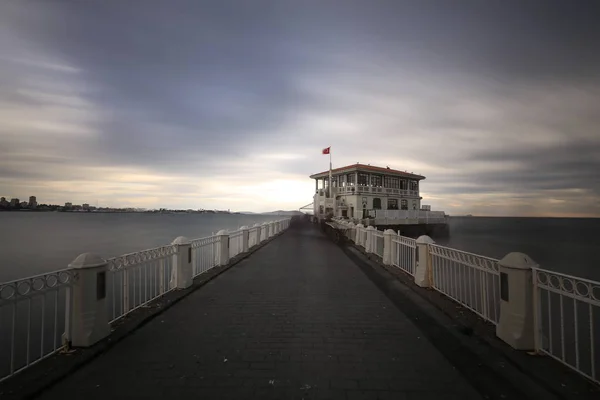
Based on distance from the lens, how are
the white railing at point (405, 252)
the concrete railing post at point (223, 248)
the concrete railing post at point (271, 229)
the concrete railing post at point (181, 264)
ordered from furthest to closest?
1. the concrete railing post at point (271, 229)
2. the concrete railing post at point (223, 248)
3. the white railing at point (405, 252)
4. the concrete railing post at point (181, 264)

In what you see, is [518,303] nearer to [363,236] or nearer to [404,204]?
[363,236]

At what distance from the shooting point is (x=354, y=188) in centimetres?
4522

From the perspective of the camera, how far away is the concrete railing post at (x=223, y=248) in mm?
11277

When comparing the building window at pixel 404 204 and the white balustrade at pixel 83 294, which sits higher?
the building window at pixel 404 204

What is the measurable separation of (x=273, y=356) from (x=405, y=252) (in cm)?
691

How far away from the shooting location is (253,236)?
1823cm

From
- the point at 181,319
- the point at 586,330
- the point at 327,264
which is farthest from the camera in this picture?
the point at 327,264

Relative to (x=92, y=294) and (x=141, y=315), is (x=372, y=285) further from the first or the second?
(x=92, y=294)

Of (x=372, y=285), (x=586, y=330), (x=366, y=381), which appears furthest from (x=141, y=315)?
(x=586, y=330)

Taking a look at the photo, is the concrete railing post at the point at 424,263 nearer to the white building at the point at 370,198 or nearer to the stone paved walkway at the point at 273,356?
the stone paved walkway at the point at 273,356

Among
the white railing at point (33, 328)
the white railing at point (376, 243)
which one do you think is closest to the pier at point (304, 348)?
the white railing at point (33, 328)

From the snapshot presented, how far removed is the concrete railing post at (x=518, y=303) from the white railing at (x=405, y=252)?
3970 mm

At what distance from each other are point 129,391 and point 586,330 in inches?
507

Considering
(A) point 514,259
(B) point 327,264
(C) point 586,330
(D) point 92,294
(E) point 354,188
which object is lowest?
(C) point 586,330
